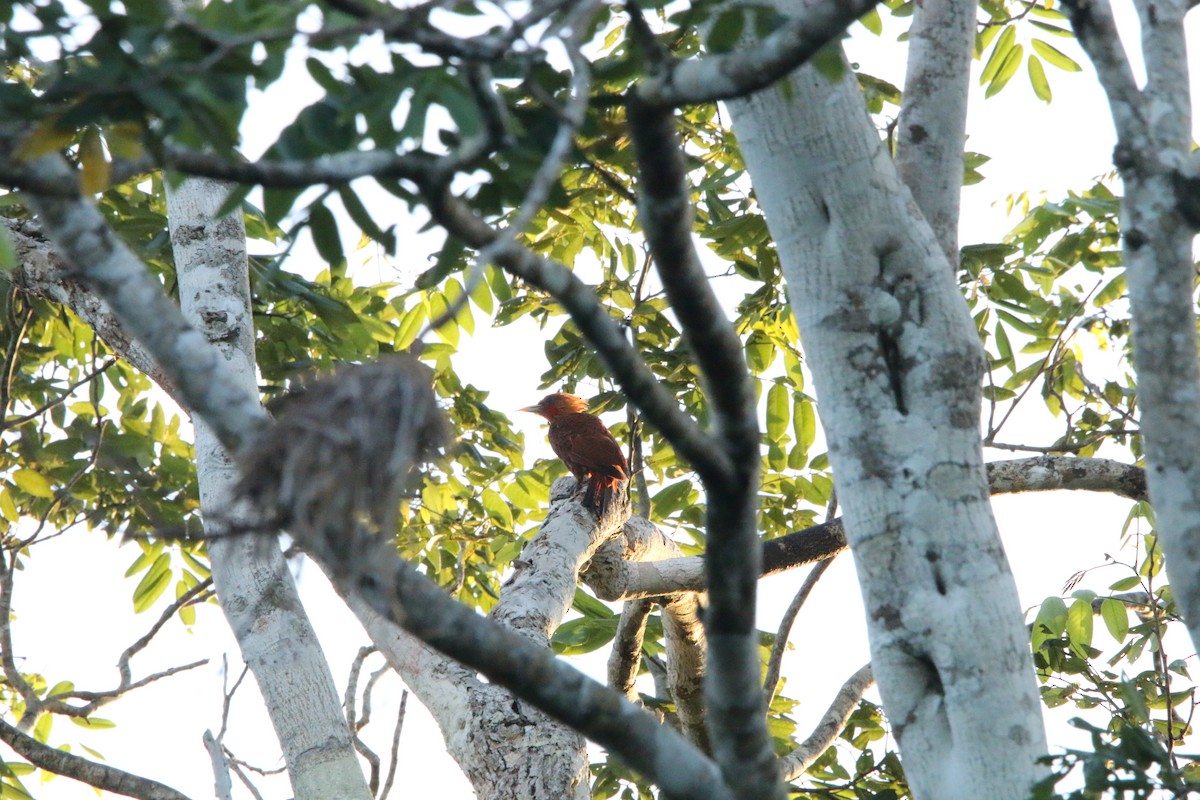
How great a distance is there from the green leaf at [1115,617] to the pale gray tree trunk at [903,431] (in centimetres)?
183

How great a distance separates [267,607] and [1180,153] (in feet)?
8.16

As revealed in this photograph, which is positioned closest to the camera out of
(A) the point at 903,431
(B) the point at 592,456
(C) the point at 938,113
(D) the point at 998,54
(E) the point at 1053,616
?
(A) the point at 903,431

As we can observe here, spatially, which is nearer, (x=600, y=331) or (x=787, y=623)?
(x=600, y=331)

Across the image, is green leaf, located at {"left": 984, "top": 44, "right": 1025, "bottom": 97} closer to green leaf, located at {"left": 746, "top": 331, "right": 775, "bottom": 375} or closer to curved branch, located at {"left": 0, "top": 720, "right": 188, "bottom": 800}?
green leaf, located at {"left": 746, "top": 331, "right": 775, "bottom": 375}

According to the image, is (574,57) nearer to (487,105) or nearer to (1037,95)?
(487,105)

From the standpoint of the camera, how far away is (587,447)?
5559mm

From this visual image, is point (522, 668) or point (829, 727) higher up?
point (829, 727)

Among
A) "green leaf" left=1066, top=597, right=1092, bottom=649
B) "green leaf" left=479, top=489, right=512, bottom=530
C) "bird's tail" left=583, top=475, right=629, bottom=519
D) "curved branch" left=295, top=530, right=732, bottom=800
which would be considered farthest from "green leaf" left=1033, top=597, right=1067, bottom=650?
"curved branch" left=295, top=530, right=732, bottom=800

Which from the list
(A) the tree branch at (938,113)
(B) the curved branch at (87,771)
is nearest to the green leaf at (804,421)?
(A) the tree branch at (938,113)

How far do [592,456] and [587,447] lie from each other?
166 mm

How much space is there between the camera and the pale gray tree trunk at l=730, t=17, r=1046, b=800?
7.69 feet

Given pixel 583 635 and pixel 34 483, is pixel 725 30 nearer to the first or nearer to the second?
pixel 34 483

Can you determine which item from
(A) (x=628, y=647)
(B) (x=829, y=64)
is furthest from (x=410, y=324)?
(B) (x=829, y=64)

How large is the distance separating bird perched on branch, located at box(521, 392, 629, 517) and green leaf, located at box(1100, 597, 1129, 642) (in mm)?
1781
